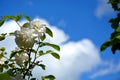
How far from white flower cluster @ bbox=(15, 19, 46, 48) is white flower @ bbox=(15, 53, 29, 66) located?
1.26ft

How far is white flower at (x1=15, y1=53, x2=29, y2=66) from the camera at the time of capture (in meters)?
3.82

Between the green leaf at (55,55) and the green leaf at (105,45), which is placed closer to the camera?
the green leaf at (105,45)

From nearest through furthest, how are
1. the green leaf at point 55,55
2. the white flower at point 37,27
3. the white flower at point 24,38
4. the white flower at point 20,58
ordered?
the white flower at point 24,38 < the white flower at point 37,27 < the white flower at point 20,58 < the green leaf at point 55,55

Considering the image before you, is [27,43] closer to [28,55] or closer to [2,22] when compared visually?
[28,55]

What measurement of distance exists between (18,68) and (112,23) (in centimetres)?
158

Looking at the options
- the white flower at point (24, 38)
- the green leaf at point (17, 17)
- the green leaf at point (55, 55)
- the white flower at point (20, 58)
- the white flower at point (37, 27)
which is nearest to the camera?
the white flower at point (24, 38)

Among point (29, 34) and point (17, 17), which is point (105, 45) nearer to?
point (29, 34)

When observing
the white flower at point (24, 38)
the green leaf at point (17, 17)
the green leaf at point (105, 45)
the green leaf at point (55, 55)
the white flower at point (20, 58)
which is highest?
the green leaf at point (17, 17)

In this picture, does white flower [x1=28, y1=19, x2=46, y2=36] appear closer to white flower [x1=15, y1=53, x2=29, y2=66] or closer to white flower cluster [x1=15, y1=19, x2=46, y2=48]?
white flower cluster [x1=15, y1=19, x2=46, y2=48]

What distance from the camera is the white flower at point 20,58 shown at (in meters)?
3.82

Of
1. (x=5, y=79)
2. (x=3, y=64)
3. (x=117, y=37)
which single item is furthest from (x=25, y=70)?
(x=5, y=79)

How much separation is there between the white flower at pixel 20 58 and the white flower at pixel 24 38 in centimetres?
42

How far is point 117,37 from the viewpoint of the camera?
10.9ft

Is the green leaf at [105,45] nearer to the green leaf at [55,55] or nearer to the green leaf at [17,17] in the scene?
the green leaf at [55,55]
